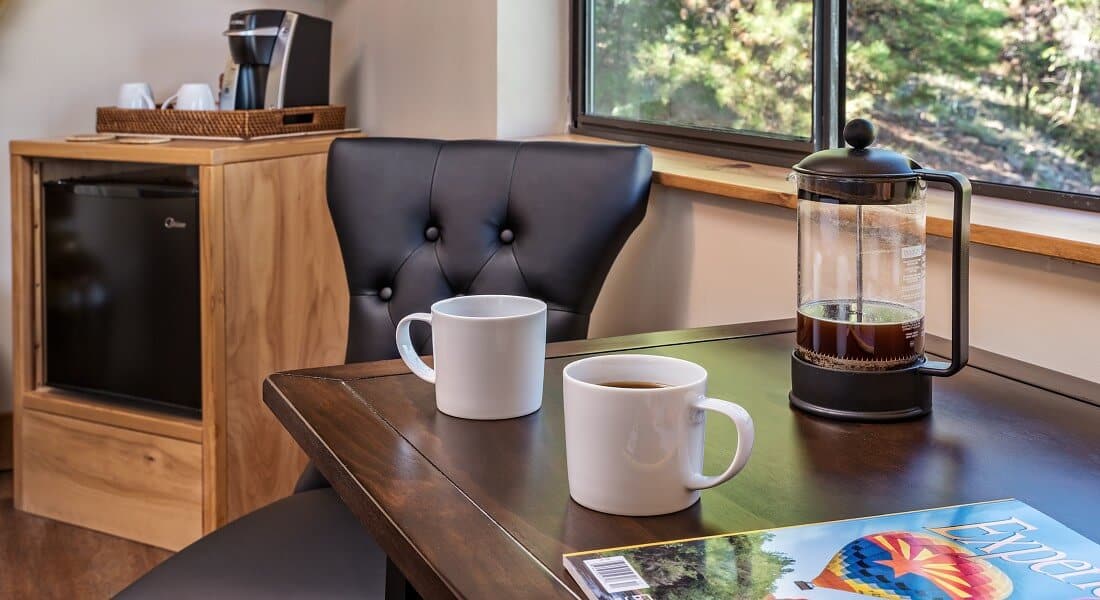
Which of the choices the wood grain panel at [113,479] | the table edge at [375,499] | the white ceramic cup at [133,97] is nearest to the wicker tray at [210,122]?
the white ceramic cup at [133,97]

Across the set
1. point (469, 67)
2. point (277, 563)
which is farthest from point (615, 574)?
point (469, 67)

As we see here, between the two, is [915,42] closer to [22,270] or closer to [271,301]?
[271,301]

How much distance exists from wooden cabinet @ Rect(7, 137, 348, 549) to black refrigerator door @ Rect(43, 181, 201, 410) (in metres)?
0.03

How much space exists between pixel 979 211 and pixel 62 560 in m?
1.90

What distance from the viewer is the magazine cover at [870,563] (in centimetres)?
67

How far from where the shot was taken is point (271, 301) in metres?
2.43

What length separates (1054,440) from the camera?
0.95 meters

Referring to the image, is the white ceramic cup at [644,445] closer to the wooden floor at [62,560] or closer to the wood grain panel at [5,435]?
the wooden floor at [62,560]

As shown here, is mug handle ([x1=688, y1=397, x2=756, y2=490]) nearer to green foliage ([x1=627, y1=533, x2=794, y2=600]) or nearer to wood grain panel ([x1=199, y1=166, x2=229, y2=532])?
green foliage ([x1=627, y1=533, x2=794, y2=600])

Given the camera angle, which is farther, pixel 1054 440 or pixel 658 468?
pixel 1054 440

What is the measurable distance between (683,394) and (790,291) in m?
0.88

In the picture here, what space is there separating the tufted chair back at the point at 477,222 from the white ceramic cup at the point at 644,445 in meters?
0.96

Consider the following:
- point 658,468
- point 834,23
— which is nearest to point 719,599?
point 658,468

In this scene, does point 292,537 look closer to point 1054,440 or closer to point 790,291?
point 790,291
